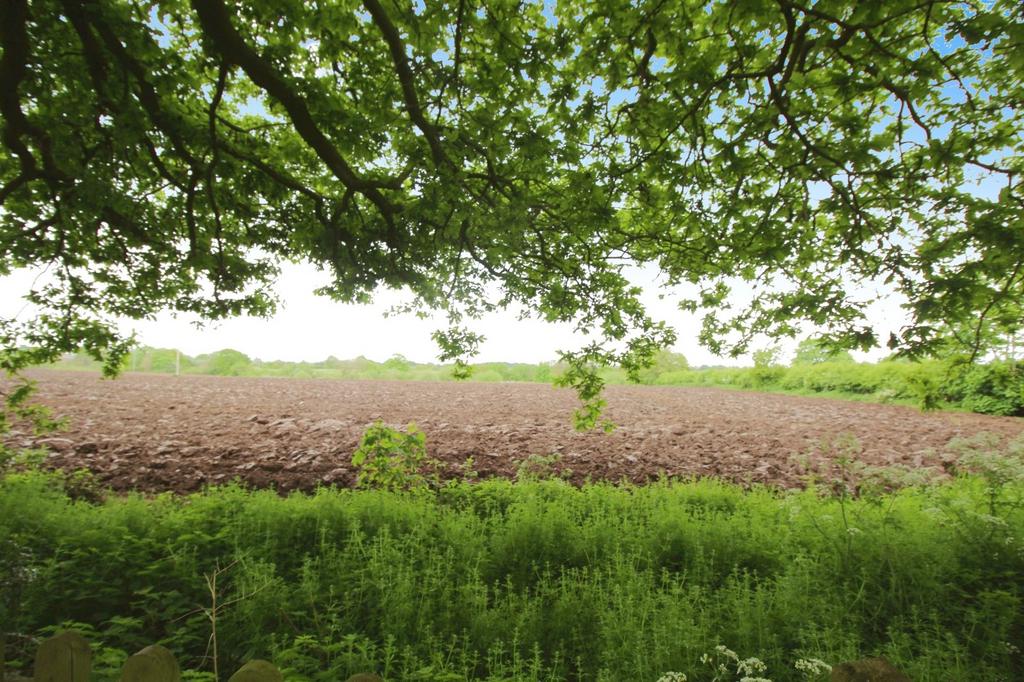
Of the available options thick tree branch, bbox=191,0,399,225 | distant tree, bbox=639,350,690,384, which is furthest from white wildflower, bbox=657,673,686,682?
distant tree, bbox=639,350,690,384

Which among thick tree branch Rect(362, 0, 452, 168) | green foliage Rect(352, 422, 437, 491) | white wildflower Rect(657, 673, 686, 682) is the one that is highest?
thick tree branch Rect(362, 0, 452, 168)

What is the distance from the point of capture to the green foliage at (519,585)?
3262 mm

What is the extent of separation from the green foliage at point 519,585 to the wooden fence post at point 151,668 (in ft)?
3.24

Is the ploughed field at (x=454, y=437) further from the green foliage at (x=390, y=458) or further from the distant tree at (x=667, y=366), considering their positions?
the distant tree at (x=667, y=366)

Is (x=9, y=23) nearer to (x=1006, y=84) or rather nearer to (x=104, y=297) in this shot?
(x=104, y=297)

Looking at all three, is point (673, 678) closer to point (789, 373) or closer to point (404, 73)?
point (404, 73)

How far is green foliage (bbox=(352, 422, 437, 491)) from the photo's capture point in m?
6.79

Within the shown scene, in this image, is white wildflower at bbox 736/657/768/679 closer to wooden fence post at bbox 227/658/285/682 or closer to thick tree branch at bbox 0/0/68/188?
wooden fence post at bbox 227/658/285/682

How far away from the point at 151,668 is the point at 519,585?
10.9 ft

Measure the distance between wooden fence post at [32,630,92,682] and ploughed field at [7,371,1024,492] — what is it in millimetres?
5502

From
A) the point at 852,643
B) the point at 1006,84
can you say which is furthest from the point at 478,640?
the point at 1006,84

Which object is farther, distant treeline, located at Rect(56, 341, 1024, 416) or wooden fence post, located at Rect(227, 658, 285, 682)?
distant treeline, located at Rect(56, 341, 1024, 416)

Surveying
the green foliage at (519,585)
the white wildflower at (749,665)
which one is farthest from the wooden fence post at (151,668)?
the white wildflower at (749,665)

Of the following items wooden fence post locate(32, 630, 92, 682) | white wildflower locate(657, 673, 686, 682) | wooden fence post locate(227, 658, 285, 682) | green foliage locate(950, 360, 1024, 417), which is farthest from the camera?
green foliage locate(950, 360, 1024, 417)
